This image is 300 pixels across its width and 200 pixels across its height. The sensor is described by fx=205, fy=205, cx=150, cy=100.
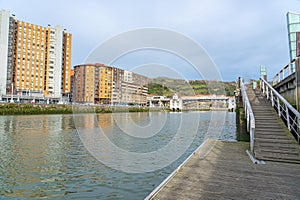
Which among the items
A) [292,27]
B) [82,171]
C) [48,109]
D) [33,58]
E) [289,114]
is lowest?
[82,171]

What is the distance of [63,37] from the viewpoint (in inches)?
3467

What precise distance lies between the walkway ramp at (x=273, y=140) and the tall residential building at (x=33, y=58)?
8009 cm

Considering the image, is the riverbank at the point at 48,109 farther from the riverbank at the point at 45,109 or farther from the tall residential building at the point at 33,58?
the tall residential building at the point at 33,58

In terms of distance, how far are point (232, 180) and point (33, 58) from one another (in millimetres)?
90267

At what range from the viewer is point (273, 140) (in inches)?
299

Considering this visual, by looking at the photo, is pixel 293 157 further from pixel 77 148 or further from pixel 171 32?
pixel 77 148

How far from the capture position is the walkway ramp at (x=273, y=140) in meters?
6.73

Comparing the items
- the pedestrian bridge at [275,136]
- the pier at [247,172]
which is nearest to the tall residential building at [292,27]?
the pedestrian bridge at [275,136]

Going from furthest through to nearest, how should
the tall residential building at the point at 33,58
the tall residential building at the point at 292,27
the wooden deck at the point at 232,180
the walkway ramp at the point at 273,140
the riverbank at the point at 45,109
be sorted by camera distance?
the tall residential building at the point at 33,58 < the riverbank at the point at 45,109 < the tall residential building at the point at 292,27 < the walkway ramp at the point at 273,140 < the wooden deck at the point at 232,180

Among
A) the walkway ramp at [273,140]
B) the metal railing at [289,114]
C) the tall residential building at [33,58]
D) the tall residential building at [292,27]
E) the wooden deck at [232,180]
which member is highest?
the tall residential building at [33,58]

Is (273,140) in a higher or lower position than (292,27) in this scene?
lower

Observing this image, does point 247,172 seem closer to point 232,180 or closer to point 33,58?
point 232,180

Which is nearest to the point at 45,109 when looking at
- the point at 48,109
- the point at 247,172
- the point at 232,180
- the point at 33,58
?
the point at 48,109

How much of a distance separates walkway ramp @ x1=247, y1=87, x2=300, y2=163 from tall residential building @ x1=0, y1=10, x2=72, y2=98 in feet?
263
